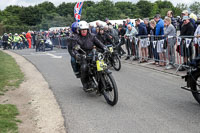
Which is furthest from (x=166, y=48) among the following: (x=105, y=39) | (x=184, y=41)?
(x=105, y=39)

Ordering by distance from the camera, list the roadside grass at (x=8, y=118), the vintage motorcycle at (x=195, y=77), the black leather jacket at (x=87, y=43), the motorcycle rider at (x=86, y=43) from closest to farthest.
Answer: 1. the roadside grass at (x=8, y=118)
2. the vintage motorcycle at (x=195, y=77)
3. the motorcycle rider at (x=86, y=43)
4. the black leather jacket at (x=87, y=43)

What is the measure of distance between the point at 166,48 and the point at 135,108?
5492mm

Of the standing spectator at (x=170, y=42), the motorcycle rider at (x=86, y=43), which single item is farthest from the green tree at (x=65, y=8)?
the motorcycle rider at (x=86, y=43)

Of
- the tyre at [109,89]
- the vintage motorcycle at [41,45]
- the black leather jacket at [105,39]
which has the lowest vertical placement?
the tyre at [109,89]

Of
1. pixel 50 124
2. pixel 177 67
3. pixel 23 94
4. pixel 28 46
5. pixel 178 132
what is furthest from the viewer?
pixel 28 46

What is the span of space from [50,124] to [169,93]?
11.0ft

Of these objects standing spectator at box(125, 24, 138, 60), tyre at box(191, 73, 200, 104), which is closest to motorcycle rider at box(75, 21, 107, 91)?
tyre at box(191, 73, 200, 104)

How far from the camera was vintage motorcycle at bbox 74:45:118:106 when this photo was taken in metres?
5.99

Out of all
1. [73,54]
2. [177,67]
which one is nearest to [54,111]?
[73,54]

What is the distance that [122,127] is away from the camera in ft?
15.6

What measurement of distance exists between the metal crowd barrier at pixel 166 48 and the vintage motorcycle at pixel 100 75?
4.06m

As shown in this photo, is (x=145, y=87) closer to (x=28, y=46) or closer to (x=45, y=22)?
(x=28, y=46)

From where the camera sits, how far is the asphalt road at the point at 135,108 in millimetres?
4753

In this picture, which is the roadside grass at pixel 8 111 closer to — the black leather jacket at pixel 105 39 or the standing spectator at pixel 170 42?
the black leather jacket at pixel 105 39
